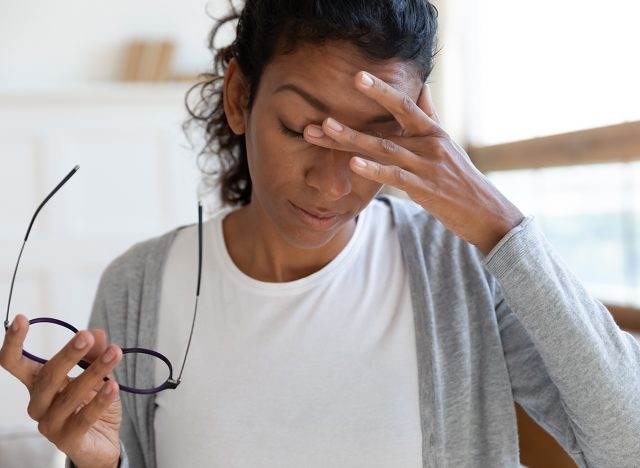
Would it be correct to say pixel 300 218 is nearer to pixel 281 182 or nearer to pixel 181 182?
pixel 281 182

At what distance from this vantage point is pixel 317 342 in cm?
111

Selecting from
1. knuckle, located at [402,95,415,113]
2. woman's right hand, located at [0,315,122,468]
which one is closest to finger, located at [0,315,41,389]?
woman's right hand, located at [0,315,122,468]

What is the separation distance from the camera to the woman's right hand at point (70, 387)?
811 mm

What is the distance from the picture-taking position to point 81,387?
836 mm

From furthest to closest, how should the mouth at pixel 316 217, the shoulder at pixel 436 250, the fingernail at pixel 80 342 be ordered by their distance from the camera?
1. the shoulder at pixel 436 250
2. the mouth at pixel 316 217
3. the fingernail at pixel 80 342

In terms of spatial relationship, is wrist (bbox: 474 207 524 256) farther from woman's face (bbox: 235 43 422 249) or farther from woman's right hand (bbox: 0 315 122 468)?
woman's right hand (bbox: 0 315 122 468)

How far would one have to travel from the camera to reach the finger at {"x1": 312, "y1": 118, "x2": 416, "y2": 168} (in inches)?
34.8

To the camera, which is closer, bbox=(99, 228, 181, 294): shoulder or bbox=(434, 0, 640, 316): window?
bbox=(99, 228, 181, 294): shoulder

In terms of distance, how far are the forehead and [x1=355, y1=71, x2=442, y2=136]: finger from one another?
35 millimetres

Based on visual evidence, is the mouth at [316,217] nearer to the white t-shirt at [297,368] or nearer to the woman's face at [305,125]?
the woman's face at [305,125]

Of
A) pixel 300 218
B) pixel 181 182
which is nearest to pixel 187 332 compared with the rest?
pixel 300 218

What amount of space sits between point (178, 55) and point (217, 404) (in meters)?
2.44

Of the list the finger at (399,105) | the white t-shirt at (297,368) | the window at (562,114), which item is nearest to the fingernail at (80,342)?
the white t-shirt at (297,368)

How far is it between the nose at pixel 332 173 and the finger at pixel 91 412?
0.37 m
